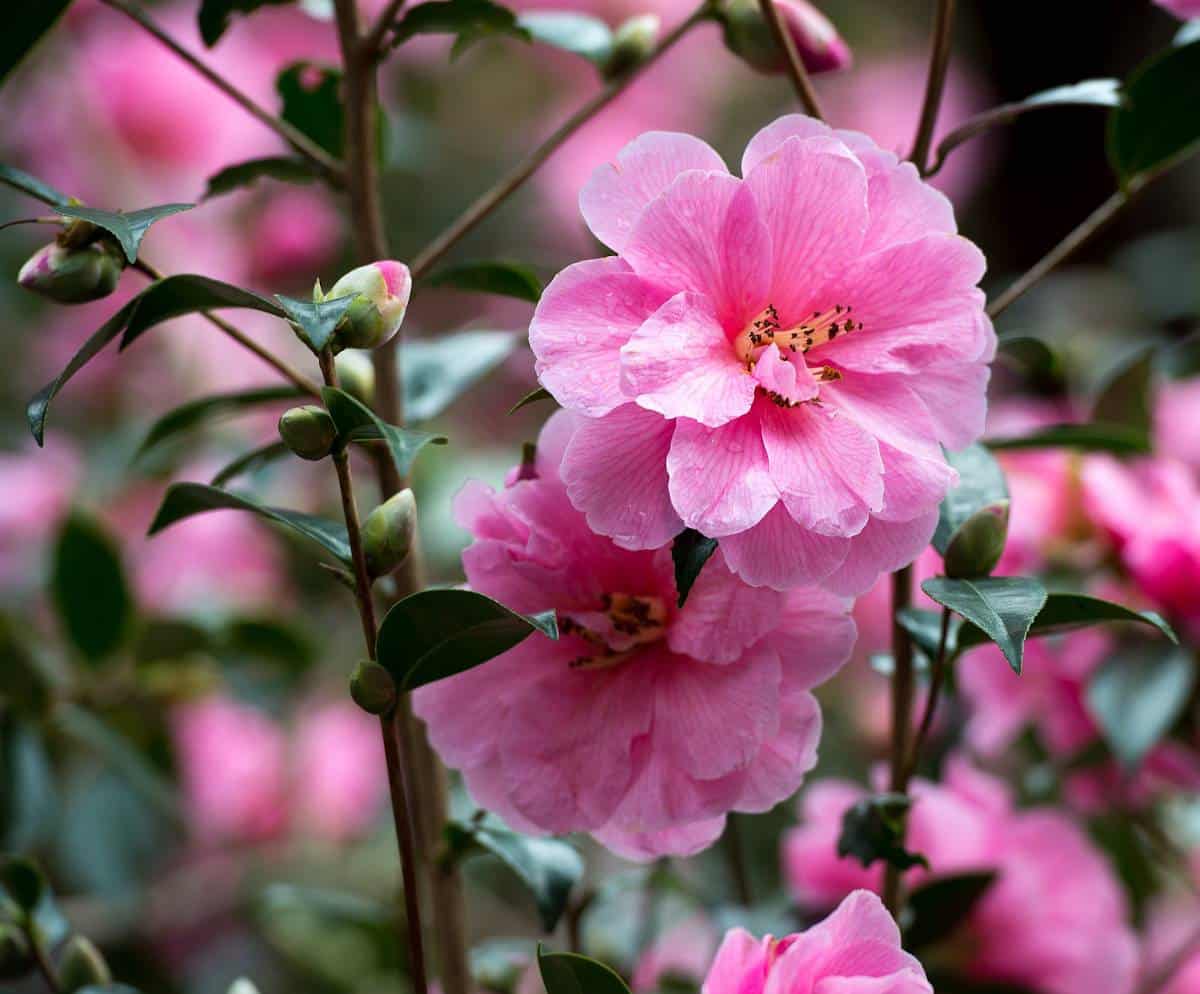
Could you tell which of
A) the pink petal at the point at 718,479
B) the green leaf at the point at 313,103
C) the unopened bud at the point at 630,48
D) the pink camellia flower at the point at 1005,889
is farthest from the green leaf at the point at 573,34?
the pink camellia flower at the point at 1005,889

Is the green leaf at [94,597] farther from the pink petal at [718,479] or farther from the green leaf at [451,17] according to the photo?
the pink petal at [718,479]

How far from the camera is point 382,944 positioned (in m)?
0.99

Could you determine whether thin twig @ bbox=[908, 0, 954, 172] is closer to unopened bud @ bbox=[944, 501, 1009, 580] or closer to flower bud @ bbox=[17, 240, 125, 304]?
unopened bud @ bbox=[944, 501, 1009, 580]

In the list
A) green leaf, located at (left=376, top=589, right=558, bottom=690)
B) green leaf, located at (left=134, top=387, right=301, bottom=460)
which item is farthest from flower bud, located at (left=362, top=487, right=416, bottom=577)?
green leaf, located at (left=134, top=387, right=301, bottom=460)

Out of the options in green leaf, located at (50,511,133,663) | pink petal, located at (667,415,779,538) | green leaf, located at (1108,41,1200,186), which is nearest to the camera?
pink petal, located at (667,415,779,538)

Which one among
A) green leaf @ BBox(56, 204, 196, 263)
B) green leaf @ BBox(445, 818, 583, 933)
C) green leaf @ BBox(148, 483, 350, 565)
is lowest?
green leaf @ BBox(445, 818, 583, 933)

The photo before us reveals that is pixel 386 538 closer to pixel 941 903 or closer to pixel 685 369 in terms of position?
pixel 685 369

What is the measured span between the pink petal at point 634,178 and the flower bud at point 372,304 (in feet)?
0.25

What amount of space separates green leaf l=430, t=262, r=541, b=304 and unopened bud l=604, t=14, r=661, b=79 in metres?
0.16

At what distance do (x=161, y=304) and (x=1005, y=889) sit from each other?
1.90ft

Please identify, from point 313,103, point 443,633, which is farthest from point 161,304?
point 313,103

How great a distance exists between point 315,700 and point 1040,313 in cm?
111

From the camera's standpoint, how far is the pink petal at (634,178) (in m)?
0.53

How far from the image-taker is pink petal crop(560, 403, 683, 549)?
0.50 meters
